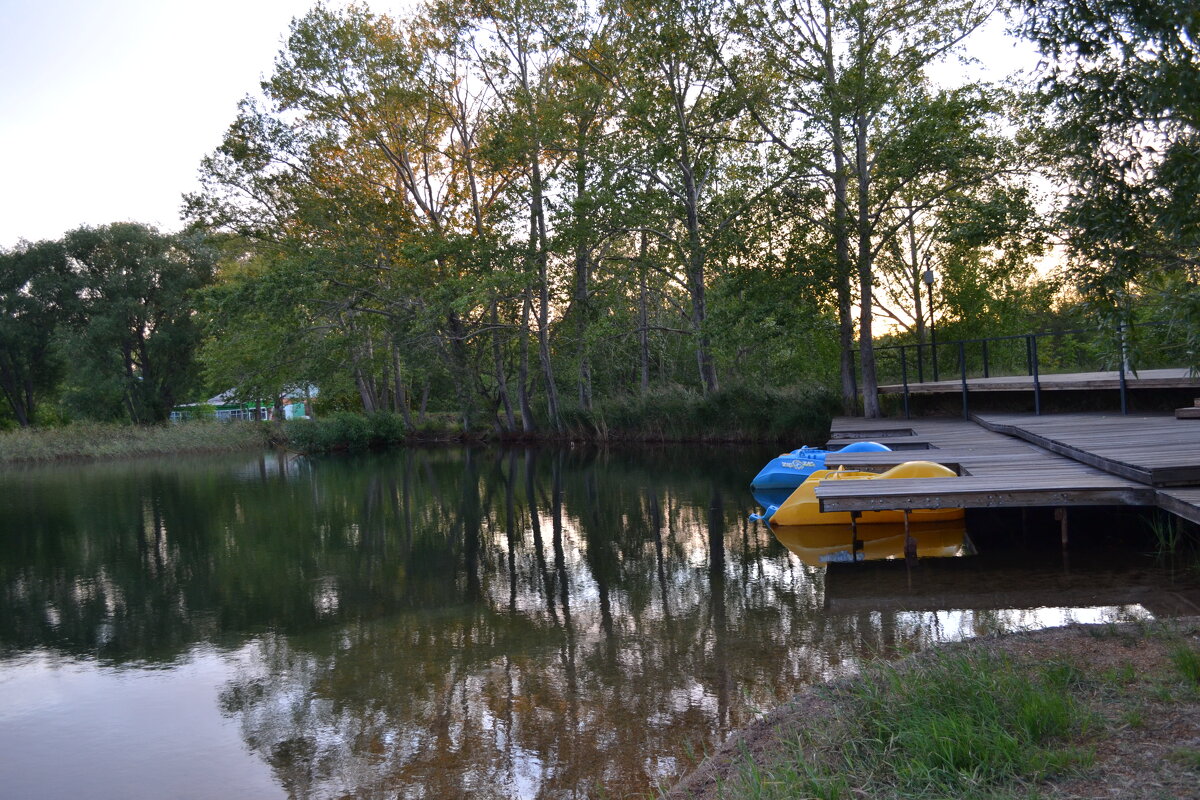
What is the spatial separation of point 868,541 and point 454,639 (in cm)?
460

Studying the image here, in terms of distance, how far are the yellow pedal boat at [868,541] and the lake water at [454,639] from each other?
0.30 meters

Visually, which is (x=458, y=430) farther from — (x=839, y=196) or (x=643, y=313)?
(x=839, y=196)

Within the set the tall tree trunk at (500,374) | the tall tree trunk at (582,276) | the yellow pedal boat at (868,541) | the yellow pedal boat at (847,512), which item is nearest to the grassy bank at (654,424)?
the tall tree trunk at (500,374)

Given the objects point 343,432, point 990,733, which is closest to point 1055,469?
point 990,733

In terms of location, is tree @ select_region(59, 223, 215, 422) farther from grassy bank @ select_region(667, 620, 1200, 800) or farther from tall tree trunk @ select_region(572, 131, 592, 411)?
grassy bank @ select_region(667, 620, 1200, 800)

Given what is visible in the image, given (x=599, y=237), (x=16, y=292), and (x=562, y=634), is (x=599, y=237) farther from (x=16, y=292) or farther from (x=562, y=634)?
(x=16, y=292)

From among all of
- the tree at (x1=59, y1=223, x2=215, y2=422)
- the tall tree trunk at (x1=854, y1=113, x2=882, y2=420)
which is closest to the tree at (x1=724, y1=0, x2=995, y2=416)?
the tall tree trunk at (x1=854, y1=113, x2=882, y2=420)

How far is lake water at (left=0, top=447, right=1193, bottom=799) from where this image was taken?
457 centimetres

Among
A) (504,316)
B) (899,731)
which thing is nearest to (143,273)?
(504,316)

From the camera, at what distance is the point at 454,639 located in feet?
21.9

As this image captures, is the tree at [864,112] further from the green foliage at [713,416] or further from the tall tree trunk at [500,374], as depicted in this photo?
the tall tree trunk at [500,374]

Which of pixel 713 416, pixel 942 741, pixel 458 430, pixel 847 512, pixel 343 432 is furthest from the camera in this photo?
pixel 458 430

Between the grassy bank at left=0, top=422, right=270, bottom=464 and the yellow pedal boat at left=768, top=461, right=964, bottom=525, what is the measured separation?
27999 millimetres

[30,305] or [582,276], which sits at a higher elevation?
[30,305]
